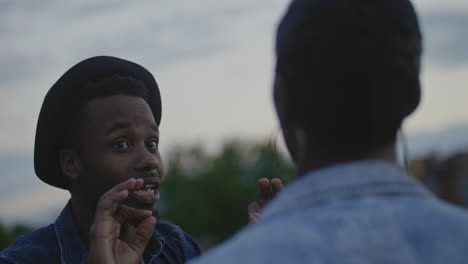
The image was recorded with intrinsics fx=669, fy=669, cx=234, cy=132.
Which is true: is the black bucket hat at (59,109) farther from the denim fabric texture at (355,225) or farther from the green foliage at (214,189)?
the green foliage at (214,189)

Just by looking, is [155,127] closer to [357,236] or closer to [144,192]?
[144,192]

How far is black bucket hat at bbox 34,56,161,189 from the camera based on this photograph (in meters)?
3.70

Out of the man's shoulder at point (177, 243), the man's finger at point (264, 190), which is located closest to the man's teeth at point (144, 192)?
the man's shoulder at point (177, 243)

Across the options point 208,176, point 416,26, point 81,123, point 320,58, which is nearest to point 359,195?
point 320,58

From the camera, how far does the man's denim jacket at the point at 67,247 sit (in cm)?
349

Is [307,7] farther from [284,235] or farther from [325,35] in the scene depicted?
[284,235]

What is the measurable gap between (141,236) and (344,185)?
1848 mm

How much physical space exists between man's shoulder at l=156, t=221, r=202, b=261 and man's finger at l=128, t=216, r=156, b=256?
48cm

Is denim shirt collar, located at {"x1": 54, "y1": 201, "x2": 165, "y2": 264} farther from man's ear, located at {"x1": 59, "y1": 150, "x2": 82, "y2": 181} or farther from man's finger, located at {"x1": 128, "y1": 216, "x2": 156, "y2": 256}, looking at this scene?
man's finger, located at {"x1": 128, "y1": 216, "x2": 156, "y2": 256}

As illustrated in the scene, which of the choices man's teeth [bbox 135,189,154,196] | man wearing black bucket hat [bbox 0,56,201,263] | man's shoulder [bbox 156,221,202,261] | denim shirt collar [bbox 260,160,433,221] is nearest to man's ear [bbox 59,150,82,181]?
man wearing black bucket hat [bbox 0,56,201,263]

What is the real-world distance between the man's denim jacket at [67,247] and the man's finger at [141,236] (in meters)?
0.36

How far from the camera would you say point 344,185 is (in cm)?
176

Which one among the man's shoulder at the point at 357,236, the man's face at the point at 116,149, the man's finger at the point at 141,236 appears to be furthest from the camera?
the man's face at the point at 116,149

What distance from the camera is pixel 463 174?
51.5m
